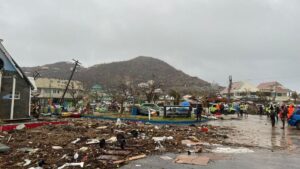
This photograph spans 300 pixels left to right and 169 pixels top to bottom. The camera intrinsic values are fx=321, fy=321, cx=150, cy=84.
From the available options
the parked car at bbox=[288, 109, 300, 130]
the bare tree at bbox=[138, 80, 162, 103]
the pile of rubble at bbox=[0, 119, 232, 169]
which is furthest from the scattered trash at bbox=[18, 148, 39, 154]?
the bare tree at bbox=[138, 80, 162, 103]

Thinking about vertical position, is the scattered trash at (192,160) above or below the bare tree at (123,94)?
below

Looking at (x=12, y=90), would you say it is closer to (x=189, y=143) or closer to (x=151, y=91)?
(x=189, y=143)

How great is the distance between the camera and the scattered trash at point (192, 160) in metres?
9.86

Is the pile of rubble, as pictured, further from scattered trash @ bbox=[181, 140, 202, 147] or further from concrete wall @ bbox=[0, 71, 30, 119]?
Answer: concrete wall @ bbox=[0, 71, 30, 119]

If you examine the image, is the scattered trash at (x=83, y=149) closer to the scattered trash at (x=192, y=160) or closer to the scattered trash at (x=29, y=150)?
the scattered trash at (x=29, y=150)

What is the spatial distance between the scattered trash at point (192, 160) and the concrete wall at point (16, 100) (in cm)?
1995

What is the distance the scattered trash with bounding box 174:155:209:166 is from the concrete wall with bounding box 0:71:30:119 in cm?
1995

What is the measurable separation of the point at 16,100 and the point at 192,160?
21.1 m

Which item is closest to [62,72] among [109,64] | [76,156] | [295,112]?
[109,64]

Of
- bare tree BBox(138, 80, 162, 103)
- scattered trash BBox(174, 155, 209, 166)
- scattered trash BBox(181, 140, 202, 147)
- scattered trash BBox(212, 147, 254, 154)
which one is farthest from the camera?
bare tree BBox(138, 80, 162, 103)

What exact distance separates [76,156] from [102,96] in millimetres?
77536

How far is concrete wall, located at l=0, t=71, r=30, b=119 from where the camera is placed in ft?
85.3

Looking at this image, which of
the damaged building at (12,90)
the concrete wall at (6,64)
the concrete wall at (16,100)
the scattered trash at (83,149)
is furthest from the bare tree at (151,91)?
the scattered trash at (83,149)

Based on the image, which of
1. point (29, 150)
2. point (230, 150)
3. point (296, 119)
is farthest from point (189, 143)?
point (296, 119)
